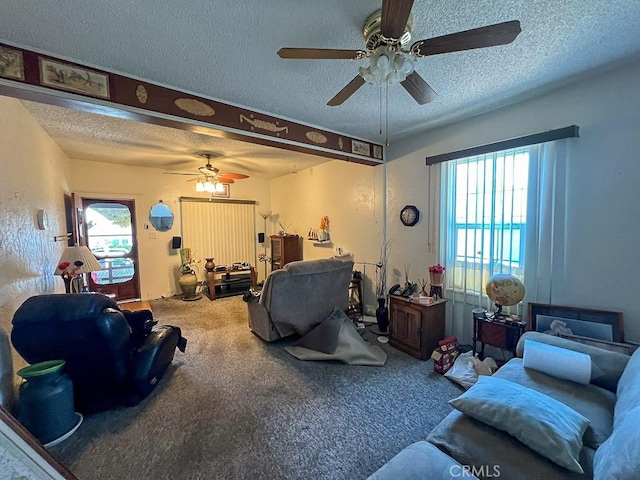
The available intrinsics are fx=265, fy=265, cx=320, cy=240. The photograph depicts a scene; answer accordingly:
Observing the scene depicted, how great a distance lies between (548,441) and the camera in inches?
43.7

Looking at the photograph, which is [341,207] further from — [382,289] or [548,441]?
[548,441]

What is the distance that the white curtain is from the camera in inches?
93.0

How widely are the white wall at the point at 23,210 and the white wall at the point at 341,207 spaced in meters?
3.76

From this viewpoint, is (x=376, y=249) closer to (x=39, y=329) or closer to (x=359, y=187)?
(x=359, y=187)

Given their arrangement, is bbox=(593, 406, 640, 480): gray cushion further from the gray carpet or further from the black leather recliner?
the black leather recliner

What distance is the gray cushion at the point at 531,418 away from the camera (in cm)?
110

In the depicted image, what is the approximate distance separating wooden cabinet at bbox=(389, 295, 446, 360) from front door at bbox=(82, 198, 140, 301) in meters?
4.87

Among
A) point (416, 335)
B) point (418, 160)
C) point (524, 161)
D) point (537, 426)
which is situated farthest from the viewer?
point (418, 160)

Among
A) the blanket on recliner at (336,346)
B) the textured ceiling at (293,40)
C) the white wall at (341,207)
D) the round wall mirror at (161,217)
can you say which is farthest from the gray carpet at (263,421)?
the round wall mirror at (161,217)

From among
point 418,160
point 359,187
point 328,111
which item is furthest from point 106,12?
point 359,187

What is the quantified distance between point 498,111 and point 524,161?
0.61 meters

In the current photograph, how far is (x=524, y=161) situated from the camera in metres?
2.52

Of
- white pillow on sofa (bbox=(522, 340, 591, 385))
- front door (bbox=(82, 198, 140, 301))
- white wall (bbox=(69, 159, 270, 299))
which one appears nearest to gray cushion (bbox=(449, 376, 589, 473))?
white pillow on sofa (bbox=(522, 340, 591, 385))

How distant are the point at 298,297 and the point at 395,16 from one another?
2627 mm
